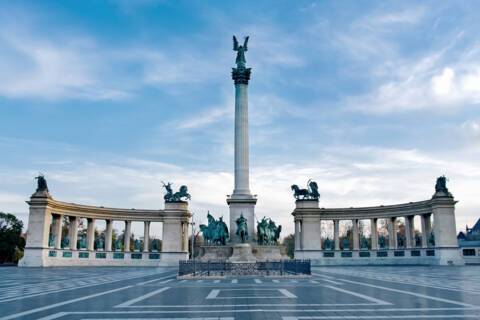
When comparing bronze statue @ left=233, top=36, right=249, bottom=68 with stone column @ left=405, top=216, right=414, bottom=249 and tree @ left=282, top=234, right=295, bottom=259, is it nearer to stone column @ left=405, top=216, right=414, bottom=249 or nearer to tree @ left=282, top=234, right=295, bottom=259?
stone column @ left=405, top=216, right=414, bottom=249

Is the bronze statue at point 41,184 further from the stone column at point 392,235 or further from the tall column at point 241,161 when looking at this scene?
the stone column at point 392,235

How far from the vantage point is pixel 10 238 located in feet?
260

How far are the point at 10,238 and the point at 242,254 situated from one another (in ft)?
171

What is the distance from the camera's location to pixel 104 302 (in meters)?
17.5

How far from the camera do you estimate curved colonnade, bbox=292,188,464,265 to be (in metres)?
65.4

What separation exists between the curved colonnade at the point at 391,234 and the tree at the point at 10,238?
2070 inches

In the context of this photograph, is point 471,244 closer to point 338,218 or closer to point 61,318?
point 338,218

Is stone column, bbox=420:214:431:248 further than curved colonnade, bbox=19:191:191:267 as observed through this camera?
Yes

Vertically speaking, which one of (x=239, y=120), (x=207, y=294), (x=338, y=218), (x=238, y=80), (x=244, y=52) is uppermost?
(x=244, y=52)

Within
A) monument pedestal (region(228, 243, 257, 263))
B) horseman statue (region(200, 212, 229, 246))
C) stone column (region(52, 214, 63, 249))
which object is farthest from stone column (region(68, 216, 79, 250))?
monument pedestal (region(228, 243, 257, 263))

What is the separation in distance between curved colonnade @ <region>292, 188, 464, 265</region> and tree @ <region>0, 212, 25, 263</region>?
52.6 m

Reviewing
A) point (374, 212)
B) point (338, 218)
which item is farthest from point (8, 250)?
point (374, 212)

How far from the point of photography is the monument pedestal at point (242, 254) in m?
48.9

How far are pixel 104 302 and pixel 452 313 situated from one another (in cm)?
1291
